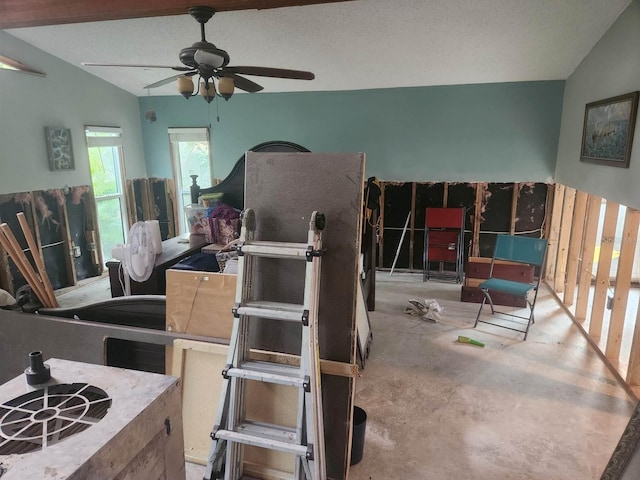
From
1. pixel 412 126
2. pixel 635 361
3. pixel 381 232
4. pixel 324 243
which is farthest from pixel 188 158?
pixel 635 361

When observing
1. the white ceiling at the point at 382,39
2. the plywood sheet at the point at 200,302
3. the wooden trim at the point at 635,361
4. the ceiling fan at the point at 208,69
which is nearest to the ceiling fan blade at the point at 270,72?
the ceiling fan at the point at 208,69

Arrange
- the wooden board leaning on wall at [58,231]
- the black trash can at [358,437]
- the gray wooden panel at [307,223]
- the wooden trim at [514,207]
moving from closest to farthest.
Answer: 1. the gray wooden panel at [307,223]
2. the black trash can at [358,437]
3. the wooden board leaning on wall at [58,231]
4. the wooden trim at [514,207]

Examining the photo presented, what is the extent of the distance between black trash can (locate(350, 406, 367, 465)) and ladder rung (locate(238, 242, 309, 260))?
3.31ft

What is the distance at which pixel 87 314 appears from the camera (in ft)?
8.43

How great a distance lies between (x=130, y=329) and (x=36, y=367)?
3.29 ft

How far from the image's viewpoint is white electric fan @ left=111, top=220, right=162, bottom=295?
11.2 feet

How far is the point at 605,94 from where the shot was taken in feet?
11.3

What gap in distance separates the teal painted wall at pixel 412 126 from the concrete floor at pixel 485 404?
2.07 metres

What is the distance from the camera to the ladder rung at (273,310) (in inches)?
71.4

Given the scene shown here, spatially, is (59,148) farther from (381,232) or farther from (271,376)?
(271,376)

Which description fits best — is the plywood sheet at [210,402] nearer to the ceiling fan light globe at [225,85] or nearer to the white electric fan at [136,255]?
the white electric fan at [136,255]

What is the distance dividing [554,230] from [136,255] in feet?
15.2

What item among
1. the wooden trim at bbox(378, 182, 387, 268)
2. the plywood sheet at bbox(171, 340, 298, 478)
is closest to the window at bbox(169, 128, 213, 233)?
the wooden trim at bbox(378, 182, 387, 268)

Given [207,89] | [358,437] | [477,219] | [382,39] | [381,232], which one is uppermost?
[382,39]
